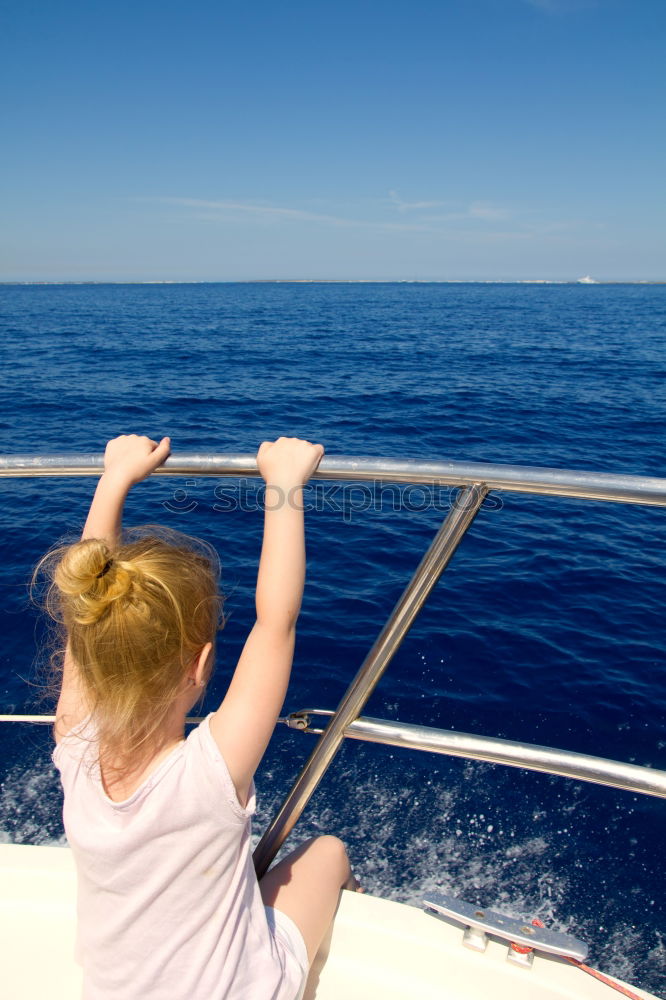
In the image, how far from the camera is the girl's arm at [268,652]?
1092mm

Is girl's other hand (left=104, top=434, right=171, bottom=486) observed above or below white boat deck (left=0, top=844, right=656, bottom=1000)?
above

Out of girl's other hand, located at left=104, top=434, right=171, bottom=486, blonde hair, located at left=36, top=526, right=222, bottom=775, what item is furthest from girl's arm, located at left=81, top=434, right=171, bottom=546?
blonde hair, located at left=36, top=526, right=222, bottom=775

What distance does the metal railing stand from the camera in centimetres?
134

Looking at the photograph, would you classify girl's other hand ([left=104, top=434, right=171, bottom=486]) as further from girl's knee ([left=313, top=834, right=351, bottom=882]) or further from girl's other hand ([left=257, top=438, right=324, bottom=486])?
girl's knee ([left=313, top=834, right=351, bottom=882])

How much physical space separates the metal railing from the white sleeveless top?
12.9 inches

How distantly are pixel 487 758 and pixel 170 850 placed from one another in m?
0.69

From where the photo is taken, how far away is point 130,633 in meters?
1.05

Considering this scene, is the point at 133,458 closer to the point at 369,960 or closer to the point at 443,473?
the point at 443,473

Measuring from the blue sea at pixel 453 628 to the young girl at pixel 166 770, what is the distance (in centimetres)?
59

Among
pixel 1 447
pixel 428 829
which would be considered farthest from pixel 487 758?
pixel 1 447

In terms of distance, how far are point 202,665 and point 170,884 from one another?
0.36 meters

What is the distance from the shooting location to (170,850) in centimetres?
107

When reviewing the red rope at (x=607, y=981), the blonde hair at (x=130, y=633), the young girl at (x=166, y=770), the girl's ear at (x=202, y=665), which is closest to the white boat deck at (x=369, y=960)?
the red rope at (x=607, y=981)

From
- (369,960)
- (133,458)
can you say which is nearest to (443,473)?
(133,458)
